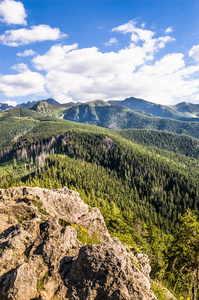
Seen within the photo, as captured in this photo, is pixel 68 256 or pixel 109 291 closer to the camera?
pixel 109 291

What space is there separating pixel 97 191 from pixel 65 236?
501 ft

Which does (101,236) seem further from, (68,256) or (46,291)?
(46,291)

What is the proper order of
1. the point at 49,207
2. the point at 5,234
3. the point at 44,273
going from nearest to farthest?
the point at 44,273, the point at 5,234, the point at 49,207

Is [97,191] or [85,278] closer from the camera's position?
[85,278]

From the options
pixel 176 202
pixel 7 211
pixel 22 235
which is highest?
pixel 22 235

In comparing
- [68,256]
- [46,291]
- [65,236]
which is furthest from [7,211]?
[46,291]

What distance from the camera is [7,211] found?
14.7 metres

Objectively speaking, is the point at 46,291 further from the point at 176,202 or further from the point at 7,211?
the point at 176,202

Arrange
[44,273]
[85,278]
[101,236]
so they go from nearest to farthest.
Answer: [85,278]
[44,273]
[101,236]

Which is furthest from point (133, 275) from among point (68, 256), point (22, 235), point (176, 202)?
point (176, 202)

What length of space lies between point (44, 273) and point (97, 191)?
15476 centimetres

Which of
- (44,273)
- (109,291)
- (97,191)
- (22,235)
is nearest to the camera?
(109,291)

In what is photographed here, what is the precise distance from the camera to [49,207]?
2116 centimetres

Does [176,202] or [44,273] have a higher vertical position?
[44,273]
